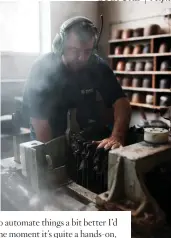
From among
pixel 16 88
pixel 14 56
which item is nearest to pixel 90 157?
pixel 14 56

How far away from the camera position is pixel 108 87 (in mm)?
1117

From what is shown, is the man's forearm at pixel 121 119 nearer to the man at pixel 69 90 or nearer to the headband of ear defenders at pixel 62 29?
the man at pixel 69 90

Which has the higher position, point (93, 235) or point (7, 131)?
point (7, 131)

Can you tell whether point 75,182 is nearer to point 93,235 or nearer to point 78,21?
point 93,235

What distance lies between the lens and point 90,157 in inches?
28.4

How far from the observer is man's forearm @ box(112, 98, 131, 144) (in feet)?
2.84

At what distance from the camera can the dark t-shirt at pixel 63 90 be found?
3.22ft

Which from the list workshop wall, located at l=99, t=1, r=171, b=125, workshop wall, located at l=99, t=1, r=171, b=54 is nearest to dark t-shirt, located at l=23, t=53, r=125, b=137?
workshop wall, located at l=99, t=1, r=171, b=125

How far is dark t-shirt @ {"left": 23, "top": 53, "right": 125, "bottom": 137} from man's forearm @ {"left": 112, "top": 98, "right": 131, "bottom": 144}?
0.18ft

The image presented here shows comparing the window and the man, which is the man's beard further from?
the window

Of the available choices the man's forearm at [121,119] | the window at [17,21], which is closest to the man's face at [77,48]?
the man's forearm at [121,119]

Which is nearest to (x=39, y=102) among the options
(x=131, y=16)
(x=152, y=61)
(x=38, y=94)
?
(x=38, y=94)

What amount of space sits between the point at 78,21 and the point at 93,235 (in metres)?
0.63

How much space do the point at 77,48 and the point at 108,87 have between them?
11.9 inches
